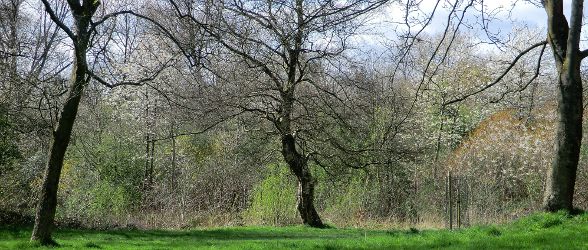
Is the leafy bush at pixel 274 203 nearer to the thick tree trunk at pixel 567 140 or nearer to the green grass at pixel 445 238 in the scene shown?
the green grass at pixel 445 238

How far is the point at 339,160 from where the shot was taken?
1845 centimetres

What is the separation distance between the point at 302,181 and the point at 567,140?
9.67m

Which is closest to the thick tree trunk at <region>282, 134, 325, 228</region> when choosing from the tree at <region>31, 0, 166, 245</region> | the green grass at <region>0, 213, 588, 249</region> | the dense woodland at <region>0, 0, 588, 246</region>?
the dense woodland at <region>0, 0, 588, 246</region>

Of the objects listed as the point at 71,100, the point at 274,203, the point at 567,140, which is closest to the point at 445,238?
the point at 567,140

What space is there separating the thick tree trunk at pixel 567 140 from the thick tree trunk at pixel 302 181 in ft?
29.0

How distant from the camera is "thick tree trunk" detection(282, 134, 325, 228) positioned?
18.2 meters

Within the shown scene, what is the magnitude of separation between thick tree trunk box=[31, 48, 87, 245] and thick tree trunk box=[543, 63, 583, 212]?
840cm

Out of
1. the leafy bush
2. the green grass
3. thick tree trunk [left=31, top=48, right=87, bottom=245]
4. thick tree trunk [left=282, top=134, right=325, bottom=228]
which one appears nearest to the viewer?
the green grass

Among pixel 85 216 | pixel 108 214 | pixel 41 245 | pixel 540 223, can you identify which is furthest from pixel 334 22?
pixel 108 214

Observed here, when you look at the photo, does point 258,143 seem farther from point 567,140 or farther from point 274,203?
point 567,140

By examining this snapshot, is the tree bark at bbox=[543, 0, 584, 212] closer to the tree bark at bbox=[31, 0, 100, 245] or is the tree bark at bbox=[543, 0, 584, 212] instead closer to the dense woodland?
the dense woodland

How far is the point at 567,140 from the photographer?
10273mm

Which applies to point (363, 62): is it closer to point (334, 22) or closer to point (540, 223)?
point (540, 223)

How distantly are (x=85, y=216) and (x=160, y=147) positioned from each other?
24.8 feet
